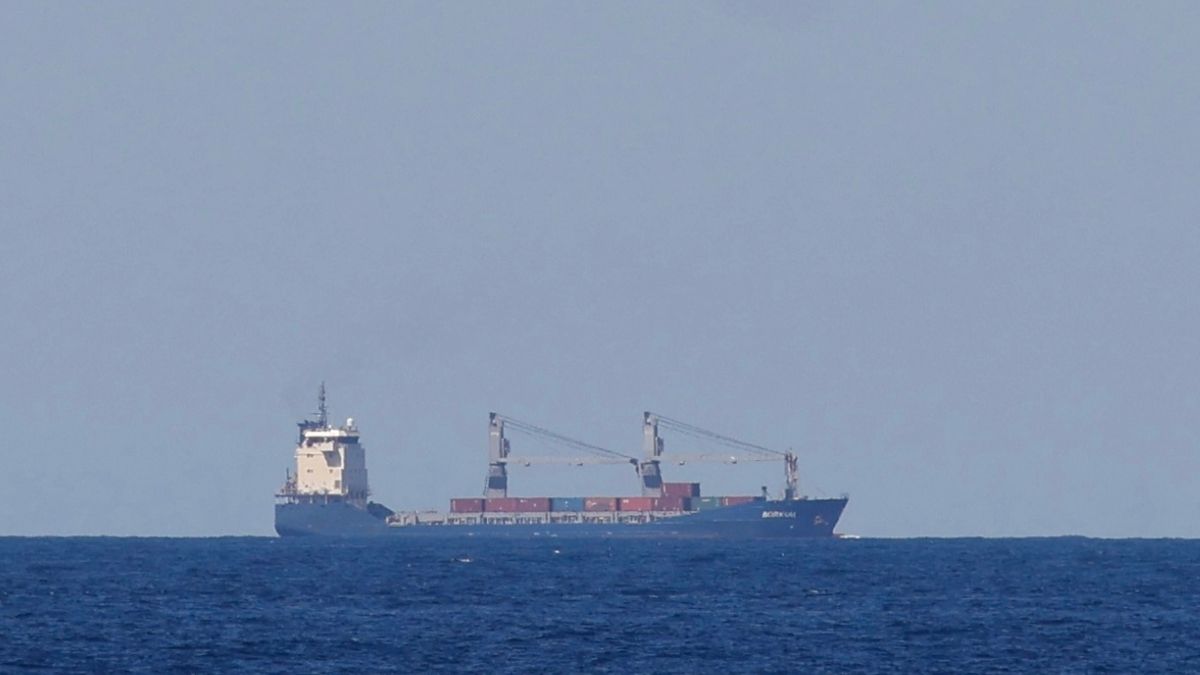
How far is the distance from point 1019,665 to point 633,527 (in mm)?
135223

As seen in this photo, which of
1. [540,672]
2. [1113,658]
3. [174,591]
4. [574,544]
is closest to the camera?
[540,672]

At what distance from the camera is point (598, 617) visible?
79.9 metres

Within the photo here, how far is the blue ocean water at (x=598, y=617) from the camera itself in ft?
208

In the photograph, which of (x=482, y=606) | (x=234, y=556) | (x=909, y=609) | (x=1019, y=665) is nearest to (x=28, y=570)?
(x=234, y=556)

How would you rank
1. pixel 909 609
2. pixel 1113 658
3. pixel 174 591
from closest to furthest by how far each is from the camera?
1. pixel 1113 658
2. pixel 909 609
3. pixel 174 591

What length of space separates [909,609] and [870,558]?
63.8 metres

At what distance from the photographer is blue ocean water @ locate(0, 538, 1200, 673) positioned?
63.3 m

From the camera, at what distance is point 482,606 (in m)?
86.1

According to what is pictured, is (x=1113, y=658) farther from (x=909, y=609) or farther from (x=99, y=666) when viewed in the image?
(x=99, y=666)

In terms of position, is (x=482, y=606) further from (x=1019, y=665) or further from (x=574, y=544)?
(x=574, y=544)

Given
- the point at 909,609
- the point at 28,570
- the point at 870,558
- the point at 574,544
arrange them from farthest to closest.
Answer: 1. the point at 574,544
2. the point at 870,558
3. the point at 28,570
4. the point at 909,609

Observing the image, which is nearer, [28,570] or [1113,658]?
[1113,658]

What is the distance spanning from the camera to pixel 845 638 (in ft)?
233

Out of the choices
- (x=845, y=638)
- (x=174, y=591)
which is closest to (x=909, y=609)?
(x=845, y=638)
